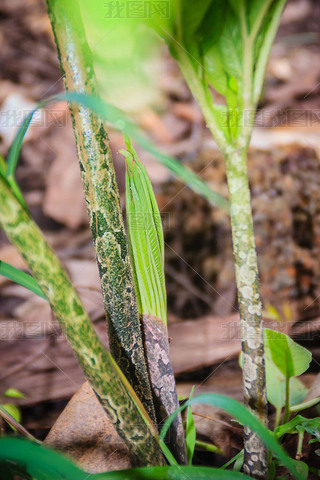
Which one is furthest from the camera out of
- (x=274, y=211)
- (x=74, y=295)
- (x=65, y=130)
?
(x=65, y=130)

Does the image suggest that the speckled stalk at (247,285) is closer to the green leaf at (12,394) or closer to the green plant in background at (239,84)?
the green plant in background at (239,84)

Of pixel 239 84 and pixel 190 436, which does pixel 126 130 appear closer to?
pixel 239 84

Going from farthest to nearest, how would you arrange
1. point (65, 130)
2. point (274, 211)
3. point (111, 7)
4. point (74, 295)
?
point (65, 130), point (274, 211), point (111, 7), point (74, 295)

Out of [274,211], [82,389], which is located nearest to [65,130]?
[274,211]

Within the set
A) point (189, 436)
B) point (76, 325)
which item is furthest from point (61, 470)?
point (189, 436)

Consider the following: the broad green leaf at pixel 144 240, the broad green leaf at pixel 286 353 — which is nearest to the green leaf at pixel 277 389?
the broad green leaf at pixel 286 353

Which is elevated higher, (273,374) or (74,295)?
(74,295)

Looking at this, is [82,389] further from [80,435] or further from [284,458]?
→ [284,458]

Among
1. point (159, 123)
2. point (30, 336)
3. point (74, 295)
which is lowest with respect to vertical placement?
point (30, 336)
